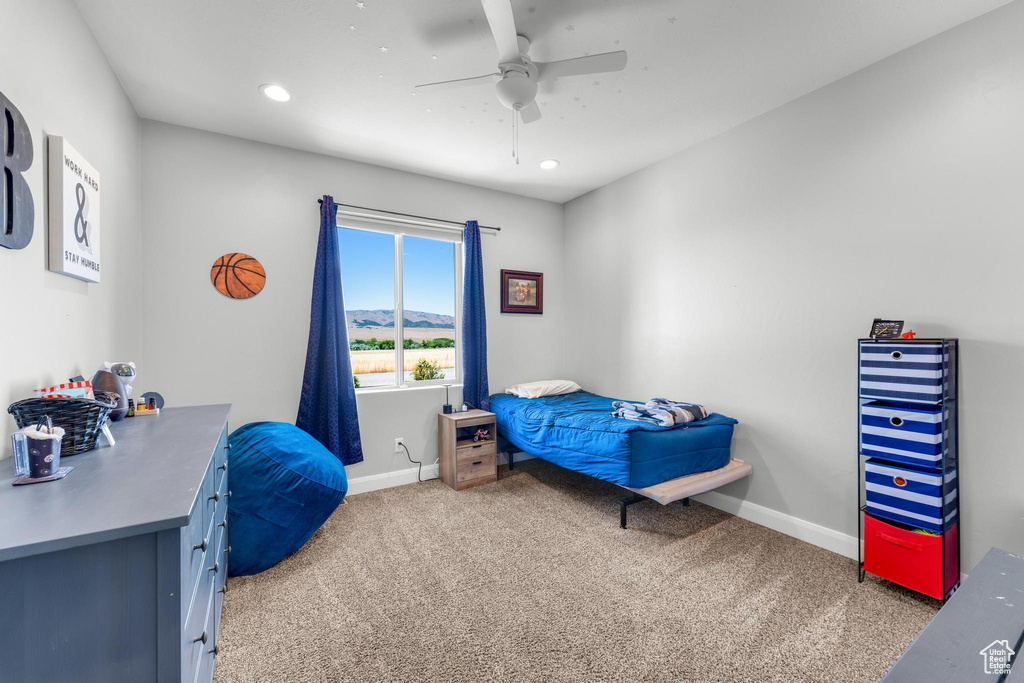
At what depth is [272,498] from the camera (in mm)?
2260

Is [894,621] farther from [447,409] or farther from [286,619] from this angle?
[447,409]

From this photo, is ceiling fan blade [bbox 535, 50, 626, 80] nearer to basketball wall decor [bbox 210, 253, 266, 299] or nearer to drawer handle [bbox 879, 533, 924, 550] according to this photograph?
basketball wall decor [bbox 210, 253, 266, 299]

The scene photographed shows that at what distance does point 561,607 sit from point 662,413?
1.35m

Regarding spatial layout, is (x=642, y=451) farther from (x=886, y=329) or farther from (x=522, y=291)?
(x=522, y=291)

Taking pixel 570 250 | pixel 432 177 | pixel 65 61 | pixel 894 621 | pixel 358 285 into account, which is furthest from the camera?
pixel 570 250

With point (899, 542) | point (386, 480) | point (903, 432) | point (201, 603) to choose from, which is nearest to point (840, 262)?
point (903, 432)

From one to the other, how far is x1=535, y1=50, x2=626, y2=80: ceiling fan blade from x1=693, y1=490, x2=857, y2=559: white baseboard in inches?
109

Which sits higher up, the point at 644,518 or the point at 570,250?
the point at 570,250

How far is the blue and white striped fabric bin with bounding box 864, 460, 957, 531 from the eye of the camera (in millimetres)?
1940

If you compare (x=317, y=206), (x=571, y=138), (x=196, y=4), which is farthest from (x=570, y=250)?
(x=196, y=4)

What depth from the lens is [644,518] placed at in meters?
2.96

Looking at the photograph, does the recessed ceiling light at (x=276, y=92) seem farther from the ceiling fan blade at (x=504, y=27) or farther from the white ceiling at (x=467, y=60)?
the ceiling fan blade at (x=504, y=27)

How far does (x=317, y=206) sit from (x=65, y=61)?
165 cm

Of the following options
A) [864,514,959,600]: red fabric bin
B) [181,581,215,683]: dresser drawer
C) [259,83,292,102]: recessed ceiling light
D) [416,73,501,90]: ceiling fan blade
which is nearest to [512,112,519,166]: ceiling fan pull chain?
[416,73,501,90]: ceiling fan blade
